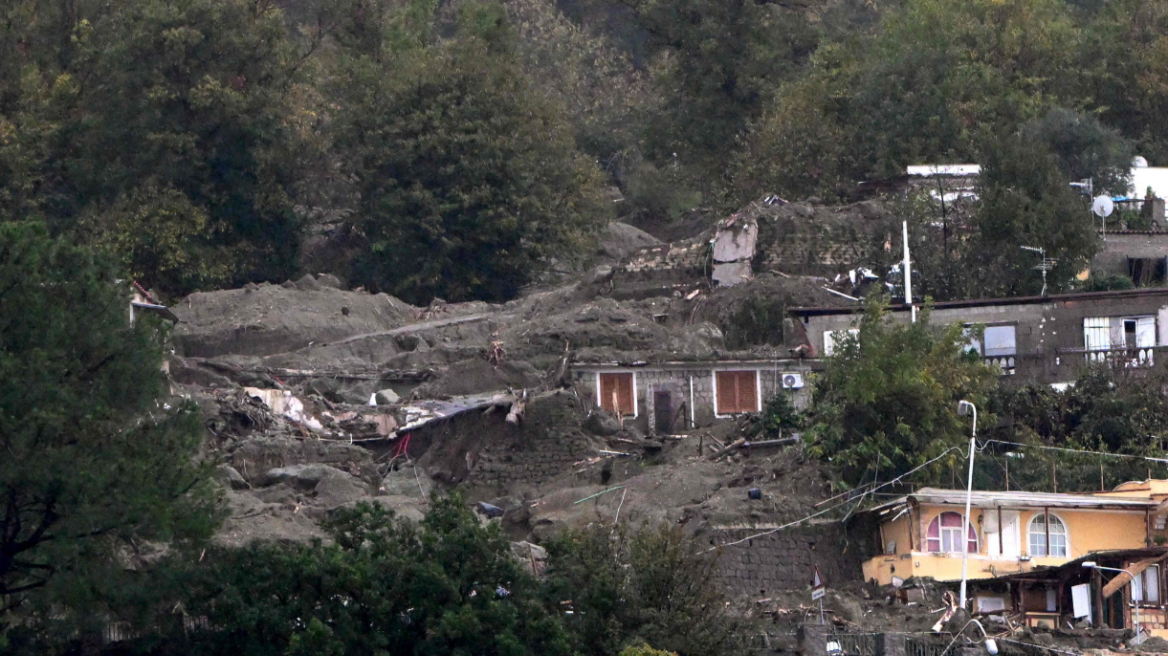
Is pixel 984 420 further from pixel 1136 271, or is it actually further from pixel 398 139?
pixel 398 139

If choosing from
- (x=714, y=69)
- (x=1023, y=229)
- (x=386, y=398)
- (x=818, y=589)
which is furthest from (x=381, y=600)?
(x=714, y=69)

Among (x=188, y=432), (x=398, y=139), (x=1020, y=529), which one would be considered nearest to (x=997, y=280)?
(x=1020, y=529)

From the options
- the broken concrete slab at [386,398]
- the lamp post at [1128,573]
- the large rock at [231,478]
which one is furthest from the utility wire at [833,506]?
the broken concrete slab at [386,398]

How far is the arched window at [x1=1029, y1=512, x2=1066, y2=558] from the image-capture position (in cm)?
3372

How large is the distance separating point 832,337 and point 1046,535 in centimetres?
597

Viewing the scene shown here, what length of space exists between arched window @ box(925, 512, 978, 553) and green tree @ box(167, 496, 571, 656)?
24.7 ft

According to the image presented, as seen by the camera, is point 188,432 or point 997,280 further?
point 997,280

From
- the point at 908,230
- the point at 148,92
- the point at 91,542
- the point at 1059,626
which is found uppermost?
the point at 148,92

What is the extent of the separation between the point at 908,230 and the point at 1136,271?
4.51m

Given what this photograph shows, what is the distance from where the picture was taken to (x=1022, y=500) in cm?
3356

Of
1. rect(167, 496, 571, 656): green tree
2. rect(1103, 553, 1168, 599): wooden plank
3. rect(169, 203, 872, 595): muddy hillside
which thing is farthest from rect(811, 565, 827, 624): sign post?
rect(167, 496, 571, 656): green tree

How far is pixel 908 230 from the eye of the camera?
47.8 m

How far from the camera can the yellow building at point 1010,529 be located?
110 ft

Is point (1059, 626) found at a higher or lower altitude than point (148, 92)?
lower
